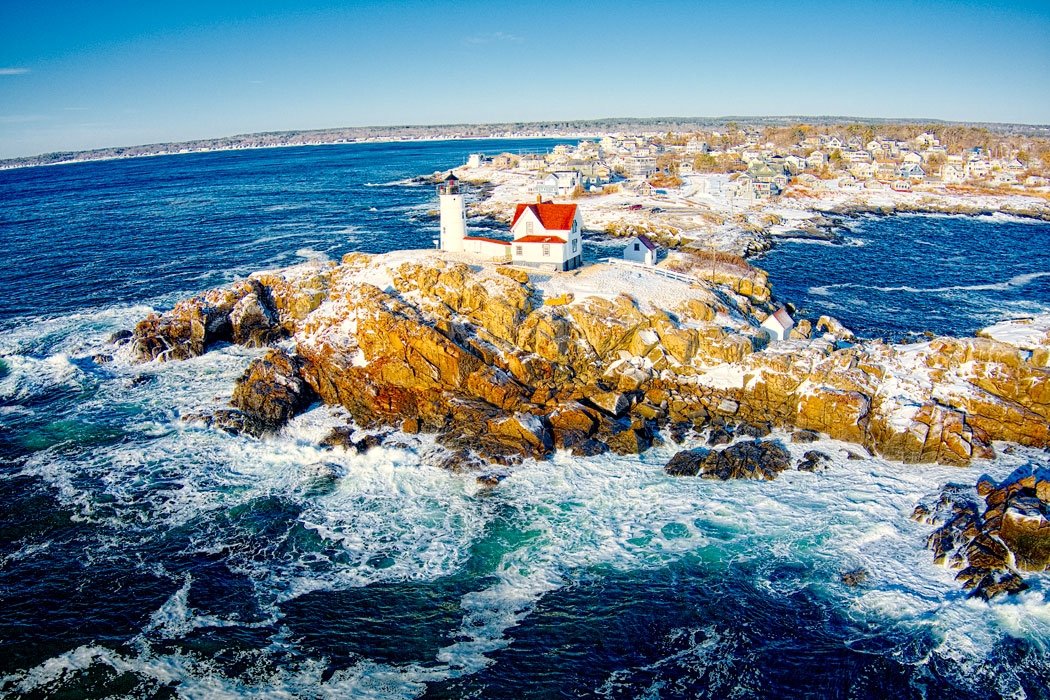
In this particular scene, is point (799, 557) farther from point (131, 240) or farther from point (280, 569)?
point (131, 240)

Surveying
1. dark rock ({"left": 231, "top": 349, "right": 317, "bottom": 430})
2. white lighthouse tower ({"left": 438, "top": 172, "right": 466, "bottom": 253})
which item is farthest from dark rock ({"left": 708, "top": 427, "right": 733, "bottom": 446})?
white lighthouse tower ({"left": 438, "top": 172, "right": 466, "bottom": 253})

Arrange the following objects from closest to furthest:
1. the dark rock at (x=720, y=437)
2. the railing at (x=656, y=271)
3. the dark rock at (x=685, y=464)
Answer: the dark rock at (x=685, y=464), the dark rock at (x=720, y=437), the railing at (x=656, y=271)

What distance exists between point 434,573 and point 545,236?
27536 millimetres

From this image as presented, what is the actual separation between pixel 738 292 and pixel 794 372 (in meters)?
16.3

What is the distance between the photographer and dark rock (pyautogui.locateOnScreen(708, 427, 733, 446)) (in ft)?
97.6

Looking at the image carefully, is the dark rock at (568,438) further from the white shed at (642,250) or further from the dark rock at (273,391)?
the white shed at (642,250)

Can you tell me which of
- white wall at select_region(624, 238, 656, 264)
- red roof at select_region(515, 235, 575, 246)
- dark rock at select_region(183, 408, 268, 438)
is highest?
red roof at select_region(515, 235, 575, 246)

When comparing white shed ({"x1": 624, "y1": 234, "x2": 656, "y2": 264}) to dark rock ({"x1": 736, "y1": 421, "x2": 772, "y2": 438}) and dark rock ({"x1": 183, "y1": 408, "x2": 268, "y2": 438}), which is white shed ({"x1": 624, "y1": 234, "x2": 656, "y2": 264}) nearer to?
dark rock ({"x1": 736, "y1": 421, "x2": 772, "y2": 438})

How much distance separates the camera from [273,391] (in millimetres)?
33125

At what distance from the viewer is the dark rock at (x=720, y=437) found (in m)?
29.8

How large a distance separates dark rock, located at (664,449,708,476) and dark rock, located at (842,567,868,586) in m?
7.68

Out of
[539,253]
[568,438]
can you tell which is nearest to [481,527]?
[568,438]

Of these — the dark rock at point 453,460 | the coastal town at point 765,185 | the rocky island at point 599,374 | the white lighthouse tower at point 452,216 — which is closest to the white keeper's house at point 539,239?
the white lighthouse tower at point 452,216

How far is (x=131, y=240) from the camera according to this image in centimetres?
7775
